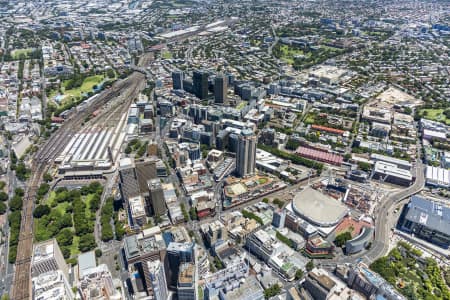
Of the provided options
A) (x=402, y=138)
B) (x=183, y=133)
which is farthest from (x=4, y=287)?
(x=402, y=138)

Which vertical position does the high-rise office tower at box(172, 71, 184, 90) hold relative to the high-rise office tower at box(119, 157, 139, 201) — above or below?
above

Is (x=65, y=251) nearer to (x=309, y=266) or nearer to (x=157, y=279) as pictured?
(x=157, y=279)

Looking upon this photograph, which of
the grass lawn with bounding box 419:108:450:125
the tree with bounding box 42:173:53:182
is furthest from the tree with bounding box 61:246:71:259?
the grass lawn with bounding box 419:108:450:125

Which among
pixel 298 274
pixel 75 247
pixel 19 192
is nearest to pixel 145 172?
pixel 75 247

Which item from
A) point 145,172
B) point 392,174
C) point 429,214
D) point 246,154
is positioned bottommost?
point 429,214

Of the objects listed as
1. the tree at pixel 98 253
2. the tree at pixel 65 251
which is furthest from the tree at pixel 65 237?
the tree at pixel 98 253

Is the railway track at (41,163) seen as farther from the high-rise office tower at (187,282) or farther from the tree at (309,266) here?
the tree at (309,266)

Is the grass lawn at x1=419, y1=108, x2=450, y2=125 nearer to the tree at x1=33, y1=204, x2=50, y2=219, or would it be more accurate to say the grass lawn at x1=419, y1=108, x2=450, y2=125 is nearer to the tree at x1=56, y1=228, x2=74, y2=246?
the tree at x1=56, y1=228, x2=74, y2=246
